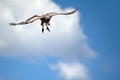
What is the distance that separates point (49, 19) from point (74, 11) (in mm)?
5357

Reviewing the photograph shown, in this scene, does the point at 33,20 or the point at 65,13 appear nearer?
the point at 33,20

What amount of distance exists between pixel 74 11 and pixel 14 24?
980cm

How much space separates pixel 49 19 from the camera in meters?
53.6

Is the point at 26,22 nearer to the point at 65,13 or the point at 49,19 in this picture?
the point at 49,19

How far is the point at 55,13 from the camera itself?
5491cm

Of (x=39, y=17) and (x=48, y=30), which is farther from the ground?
(x=39, y=17)

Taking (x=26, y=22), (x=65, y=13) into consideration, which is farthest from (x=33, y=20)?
(x=65, y=13)

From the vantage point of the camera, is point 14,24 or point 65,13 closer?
point 14,24

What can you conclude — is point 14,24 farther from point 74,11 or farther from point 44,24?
point 74,11

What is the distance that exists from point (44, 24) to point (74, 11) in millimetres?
6046

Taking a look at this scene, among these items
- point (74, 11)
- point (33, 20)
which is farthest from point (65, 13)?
point (33, 20)

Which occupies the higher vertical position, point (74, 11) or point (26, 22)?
point (74, 11)

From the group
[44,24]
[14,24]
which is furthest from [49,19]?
[14,24]

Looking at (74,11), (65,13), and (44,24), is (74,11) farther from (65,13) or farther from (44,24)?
(44,24)
